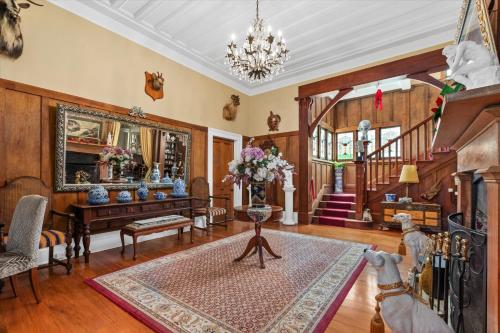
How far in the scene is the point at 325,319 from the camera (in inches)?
76.9

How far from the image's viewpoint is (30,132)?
3143 mm

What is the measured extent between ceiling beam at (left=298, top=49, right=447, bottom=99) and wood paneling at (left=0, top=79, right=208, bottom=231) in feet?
15.7

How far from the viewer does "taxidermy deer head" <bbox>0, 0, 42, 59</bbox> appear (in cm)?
289

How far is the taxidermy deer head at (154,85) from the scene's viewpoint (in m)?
4.51

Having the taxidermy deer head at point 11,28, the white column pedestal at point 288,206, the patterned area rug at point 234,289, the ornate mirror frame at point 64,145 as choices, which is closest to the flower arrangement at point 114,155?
the ornate mirror frame at point 64,145

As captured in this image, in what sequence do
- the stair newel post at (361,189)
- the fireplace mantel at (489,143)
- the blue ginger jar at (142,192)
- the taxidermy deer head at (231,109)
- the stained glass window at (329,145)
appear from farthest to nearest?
the stained glass window at (329,145), the taxidermy deer head at (231,109), the stair newel post at (361,189), the blue ginger jar at (142,192), the fireplace mantel at (489,143)

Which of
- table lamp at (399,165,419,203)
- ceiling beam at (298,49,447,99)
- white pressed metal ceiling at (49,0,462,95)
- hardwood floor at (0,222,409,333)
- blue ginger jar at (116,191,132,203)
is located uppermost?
white pressed metal ceiling at (49,0,462,95)

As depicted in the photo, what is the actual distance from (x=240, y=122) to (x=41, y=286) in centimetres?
531

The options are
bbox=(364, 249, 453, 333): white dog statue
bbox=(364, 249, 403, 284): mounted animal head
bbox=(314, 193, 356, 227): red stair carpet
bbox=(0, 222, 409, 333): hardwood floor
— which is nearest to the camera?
bbox=(364, 249, 453, 333): white dog statue

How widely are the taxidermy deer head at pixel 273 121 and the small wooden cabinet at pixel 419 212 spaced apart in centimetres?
→ 323

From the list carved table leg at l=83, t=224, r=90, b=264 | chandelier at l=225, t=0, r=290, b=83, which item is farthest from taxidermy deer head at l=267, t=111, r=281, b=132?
carved table leg at l=83, t=224, r=90, b=264

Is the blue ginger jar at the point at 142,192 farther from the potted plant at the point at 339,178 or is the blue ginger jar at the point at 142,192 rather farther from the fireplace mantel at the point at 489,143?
the potted plant at the point at 339,178

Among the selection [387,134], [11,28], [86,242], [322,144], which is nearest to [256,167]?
[86,242]

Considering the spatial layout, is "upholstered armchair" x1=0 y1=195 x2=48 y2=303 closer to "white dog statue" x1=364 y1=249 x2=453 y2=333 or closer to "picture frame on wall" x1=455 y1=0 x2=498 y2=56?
"white dog statue" x1=364 y1=249 x2=453 y2=333
